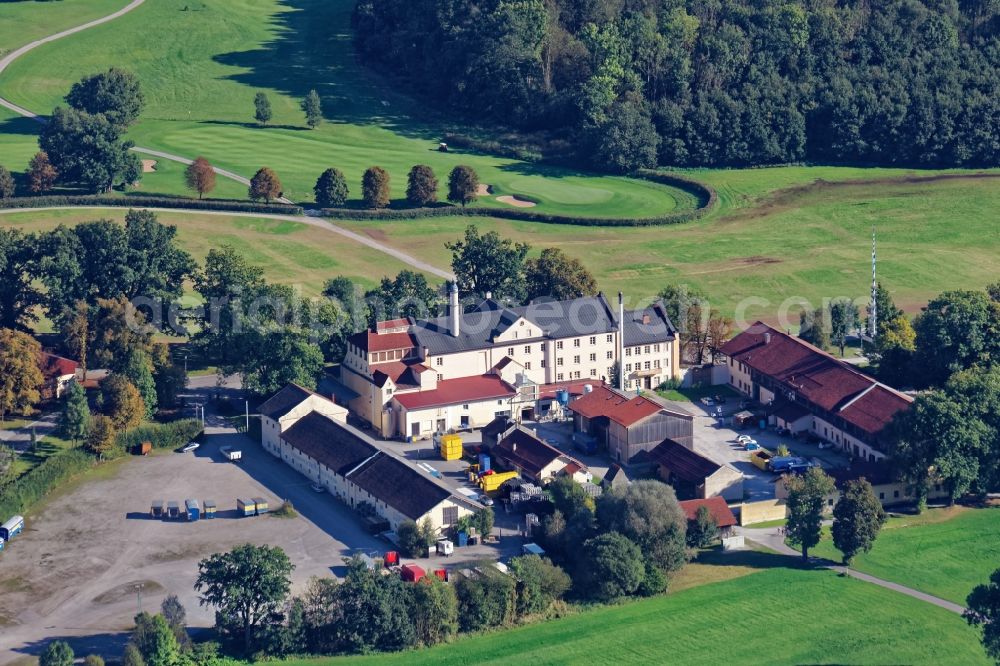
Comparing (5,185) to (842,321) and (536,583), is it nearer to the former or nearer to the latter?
(842,321)

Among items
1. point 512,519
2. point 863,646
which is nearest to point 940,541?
point 863,646

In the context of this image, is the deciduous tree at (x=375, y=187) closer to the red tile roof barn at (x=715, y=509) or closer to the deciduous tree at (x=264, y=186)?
the deciduous tree at (x=264, y=186)

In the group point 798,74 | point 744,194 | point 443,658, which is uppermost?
point 798,74

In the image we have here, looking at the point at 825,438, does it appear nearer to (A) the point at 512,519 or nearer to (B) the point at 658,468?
(B) the point at 658,468

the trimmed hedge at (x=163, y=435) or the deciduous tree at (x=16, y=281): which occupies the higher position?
the deciduous tree at (x=16, y=281)

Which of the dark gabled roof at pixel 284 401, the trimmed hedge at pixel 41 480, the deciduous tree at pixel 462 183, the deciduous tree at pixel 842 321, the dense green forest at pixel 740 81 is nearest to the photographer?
the trimmed hedge at pixel 41 480

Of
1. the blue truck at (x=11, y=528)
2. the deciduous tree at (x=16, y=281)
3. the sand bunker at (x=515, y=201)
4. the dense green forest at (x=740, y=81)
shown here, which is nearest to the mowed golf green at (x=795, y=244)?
the sand bunker at (x=515, y=201)

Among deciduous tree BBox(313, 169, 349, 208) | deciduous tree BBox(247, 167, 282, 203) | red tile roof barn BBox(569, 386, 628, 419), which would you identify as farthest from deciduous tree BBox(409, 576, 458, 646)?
deciduous tree BBox(247, 167, 282, 203)
